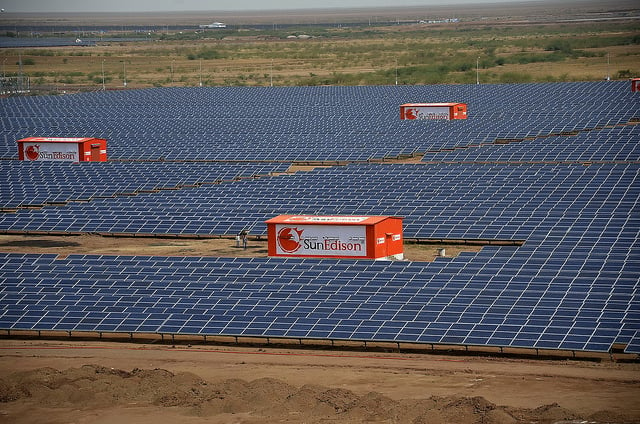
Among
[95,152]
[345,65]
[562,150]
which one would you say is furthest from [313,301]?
[345,65]

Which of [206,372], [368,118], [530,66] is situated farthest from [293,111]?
[206,372]

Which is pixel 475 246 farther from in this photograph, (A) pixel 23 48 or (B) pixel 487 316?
(A) pixel 23 48

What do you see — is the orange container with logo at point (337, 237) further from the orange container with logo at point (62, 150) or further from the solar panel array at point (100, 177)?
the orange container with logo at point (62, 150)

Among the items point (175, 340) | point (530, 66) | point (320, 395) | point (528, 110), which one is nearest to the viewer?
point (320, 395)

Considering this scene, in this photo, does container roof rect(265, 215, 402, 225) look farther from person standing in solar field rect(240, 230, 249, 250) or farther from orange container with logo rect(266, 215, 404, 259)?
person standing in solar field rect(240, 230, 249, 250)

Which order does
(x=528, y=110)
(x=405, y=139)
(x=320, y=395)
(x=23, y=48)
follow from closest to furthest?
(x=320, y=395) < (x=405, y=139) < (x=528, y=110) < (x=23, y=48)

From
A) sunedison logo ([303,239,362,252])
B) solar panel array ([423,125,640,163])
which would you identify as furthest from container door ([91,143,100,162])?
sunedison logo ([303,239,362,252])

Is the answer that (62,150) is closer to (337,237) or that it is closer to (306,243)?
(306,243)
